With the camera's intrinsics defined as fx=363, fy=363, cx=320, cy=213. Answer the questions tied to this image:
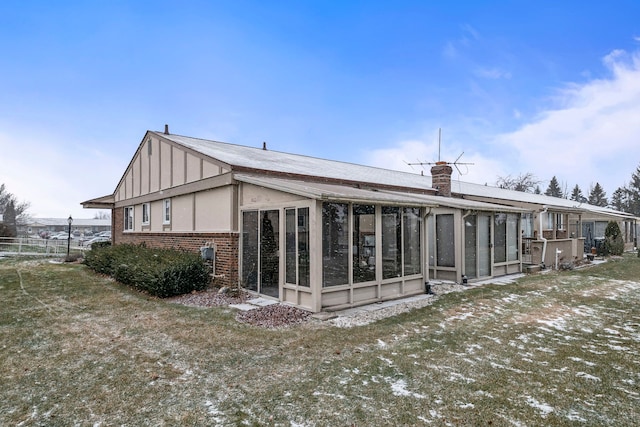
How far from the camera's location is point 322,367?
14.3ft

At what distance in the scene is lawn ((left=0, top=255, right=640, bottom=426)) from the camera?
3.29m

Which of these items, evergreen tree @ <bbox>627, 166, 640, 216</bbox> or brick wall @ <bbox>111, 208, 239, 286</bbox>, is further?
evergreen tree @ <bbox>627, 166, 640, 216</bbox>

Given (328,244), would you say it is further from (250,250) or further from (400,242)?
(250,250)

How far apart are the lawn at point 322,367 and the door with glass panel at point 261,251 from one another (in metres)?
1.23

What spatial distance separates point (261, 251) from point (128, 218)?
35.2 feet

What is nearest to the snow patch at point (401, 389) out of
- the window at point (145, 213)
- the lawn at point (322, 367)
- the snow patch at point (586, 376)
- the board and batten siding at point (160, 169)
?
the lawn at point (322, 367)

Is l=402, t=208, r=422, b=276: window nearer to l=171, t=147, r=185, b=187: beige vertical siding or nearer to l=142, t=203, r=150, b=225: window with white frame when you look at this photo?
l=171, t=147, r=185, b=187: beige vertical siding

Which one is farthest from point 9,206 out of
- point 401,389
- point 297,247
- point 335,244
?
point 401,389

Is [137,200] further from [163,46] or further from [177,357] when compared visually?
[177,357]

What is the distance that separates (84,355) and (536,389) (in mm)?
5464

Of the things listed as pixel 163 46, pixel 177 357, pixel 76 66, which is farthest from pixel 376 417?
pixel 76 66

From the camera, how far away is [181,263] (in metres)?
9.03

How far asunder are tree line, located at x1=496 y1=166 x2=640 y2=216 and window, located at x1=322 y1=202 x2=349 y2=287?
150ft

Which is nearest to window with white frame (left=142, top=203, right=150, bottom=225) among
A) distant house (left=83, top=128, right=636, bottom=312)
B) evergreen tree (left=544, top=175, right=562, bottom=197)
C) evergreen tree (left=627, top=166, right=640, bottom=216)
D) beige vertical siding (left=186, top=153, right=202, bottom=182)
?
distant house (left=83, top=128, right=636, bottom=312)
